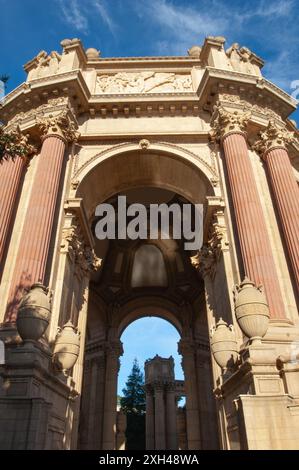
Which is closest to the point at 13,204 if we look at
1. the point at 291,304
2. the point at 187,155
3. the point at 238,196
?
the point at 187,155

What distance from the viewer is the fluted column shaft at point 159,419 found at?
104 feet

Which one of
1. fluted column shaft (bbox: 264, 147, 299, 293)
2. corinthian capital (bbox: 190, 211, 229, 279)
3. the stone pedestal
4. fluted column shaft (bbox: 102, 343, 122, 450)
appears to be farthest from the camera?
fluted column shaft (bbox: 102, 343, 122, 450)

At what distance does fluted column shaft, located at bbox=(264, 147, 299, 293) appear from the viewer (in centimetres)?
1362

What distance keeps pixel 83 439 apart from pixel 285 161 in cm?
2346

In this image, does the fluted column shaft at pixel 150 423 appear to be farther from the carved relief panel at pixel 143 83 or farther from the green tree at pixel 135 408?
the carved relief panel at pixel 143 83

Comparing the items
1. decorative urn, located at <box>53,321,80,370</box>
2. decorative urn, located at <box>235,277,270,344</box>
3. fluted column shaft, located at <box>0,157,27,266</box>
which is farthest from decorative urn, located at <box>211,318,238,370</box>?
fluted column shaft, located at <box>0,157,27,266</box>

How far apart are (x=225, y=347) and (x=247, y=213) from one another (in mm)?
5201

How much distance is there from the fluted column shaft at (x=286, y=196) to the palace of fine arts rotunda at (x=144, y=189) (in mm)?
57

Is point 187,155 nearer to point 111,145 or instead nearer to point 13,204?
point 111,145

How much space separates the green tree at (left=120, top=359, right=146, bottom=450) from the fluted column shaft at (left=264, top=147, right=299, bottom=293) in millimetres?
37567

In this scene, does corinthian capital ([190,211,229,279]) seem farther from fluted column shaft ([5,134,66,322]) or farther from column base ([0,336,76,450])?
column base ([0,336,76,450])

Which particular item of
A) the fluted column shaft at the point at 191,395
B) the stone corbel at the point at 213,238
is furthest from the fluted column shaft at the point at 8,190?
the fluted column shaft at the point at 191,395

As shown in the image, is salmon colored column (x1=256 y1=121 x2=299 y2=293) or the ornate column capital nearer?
salmon colored column (x1=256 y1=121 x2=299 y2=293)

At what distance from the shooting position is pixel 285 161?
15969 millimetres
